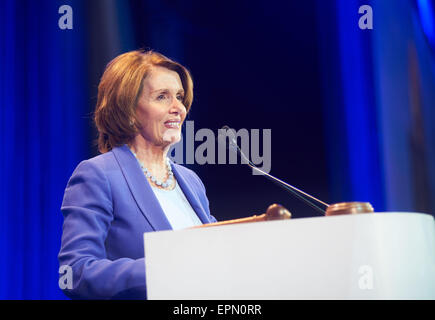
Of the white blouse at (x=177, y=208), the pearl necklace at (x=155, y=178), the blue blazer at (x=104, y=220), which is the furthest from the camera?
the pearl necklace at (x=155, y=178)

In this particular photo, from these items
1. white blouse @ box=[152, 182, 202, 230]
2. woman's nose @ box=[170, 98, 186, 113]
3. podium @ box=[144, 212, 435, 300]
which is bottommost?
podium @ box=[144, 212, 435, 300]

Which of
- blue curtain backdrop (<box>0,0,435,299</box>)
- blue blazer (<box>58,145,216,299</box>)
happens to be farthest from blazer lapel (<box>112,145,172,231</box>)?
blue curtain backdrop (<box>0,0,435,299</box>)

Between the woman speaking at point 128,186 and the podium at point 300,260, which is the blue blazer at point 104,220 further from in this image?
the podium at point 300,260

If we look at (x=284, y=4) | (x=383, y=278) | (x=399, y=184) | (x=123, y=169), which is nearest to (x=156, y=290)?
(x=383, y=278)

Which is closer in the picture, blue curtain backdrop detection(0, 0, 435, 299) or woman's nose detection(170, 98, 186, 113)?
woman's nose detection(170, 98, 186, 113)

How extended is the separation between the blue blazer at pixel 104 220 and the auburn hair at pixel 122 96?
157 mm

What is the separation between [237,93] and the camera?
2939 mm

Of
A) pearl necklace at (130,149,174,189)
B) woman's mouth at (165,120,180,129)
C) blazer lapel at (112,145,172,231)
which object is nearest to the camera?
blazer lapel at (112,145,172,231)

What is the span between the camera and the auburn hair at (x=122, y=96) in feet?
7.89

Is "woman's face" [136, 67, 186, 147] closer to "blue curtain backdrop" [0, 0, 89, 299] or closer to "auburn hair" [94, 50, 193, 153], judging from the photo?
"auburn hair" [94, 50, 193, 153]

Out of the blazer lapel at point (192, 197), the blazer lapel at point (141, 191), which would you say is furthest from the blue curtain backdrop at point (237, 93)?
the blazer lapel at point (141, 191)

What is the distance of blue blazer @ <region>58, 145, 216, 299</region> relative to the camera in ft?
6.19

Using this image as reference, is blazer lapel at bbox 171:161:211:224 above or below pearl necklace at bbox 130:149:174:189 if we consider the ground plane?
below

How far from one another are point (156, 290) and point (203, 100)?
1.58 m
